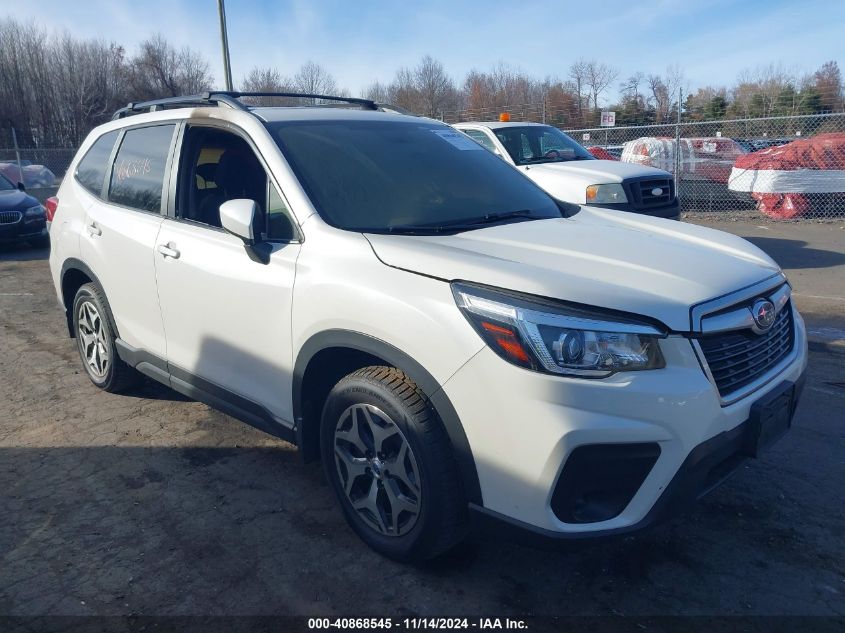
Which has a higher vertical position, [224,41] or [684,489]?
[224,41]

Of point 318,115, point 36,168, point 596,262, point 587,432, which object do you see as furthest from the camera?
point 36,168

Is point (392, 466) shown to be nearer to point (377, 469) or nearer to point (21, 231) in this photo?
point (377, 469)

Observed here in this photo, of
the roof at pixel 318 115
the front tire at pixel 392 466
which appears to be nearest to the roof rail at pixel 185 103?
the roof at pixel 318 115

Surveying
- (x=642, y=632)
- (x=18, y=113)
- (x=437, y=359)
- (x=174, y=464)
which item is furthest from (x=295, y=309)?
(x=18, y=113)

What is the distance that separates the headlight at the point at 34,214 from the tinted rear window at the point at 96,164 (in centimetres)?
836

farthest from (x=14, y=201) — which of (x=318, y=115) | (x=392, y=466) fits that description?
(x=392, y=466)

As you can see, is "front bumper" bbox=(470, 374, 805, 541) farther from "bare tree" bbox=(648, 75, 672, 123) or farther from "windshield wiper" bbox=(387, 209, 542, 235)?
"bare tree" bbox=(648, 75, 672, 123)

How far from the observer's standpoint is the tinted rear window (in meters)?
4.82

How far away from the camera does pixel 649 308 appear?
2.46 m

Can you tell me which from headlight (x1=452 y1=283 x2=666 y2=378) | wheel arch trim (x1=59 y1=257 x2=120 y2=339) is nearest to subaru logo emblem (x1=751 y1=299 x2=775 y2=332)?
headlight (x1=452 y1=283 x2=666 y2=378)

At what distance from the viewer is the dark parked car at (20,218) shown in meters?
12.1

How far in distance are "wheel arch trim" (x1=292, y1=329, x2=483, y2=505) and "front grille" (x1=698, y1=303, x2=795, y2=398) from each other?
920 millimetres

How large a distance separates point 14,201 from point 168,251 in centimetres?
1035

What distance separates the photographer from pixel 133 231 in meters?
4.20
